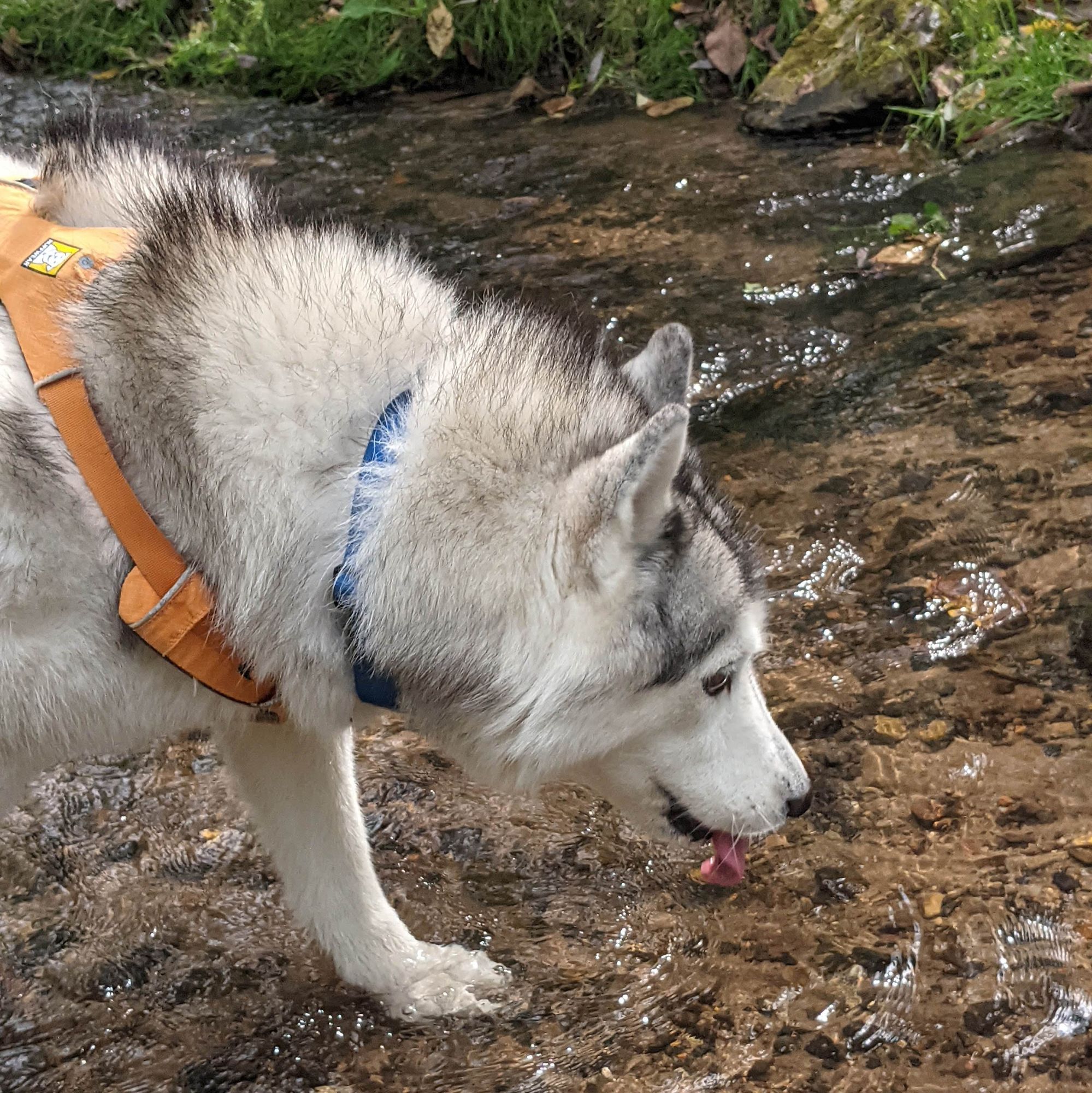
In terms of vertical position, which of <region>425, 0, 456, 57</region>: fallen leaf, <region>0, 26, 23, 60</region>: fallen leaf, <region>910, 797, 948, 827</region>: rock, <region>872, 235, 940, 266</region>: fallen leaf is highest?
<region>0, 26, 23, 60</region>: fallen leaf

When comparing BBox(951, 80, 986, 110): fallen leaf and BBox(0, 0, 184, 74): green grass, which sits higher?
BBox(0, 0, 184, 74): green grass

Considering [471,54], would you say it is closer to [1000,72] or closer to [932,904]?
[1000,72]

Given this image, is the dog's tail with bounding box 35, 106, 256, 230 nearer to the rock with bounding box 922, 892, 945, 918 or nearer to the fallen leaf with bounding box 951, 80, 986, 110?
the rock with bounding box 922, 892, 945, 918

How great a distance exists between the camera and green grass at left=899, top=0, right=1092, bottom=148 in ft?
20.9

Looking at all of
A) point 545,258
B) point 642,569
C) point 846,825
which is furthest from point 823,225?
point 642,569

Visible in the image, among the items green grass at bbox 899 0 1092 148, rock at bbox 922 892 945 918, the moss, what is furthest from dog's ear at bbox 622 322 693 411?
the moss

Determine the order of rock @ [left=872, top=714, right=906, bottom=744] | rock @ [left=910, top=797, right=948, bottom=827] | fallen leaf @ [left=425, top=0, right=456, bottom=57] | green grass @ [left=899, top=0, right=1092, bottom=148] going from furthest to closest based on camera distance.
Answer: fallen leaf @ [left=425, top=0, right=456, bottom=57] < green grass @ [left=899, top=0, right=1092, bottom=148] < rock @ [left=872, top=714, right=906, bottom=744] < rock @ [left=910, top=797, right=948, bottom=827]

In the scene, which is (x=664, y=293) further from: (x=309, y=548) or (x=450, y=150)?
(x=309, y=548)

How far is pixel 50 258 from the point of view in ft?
7.57

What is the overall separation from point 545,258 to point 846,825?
3624mm

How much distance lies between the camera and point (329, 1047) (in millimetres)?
2799

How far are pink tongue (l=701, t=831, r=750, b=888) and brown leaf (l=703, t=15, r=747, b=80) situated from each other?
6.08 m

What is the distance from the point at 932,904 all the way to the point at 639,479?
5.09ft

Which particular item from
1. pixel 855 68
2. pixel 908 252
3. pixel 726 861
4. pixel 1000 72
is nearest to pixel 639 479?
pixel 726 861
